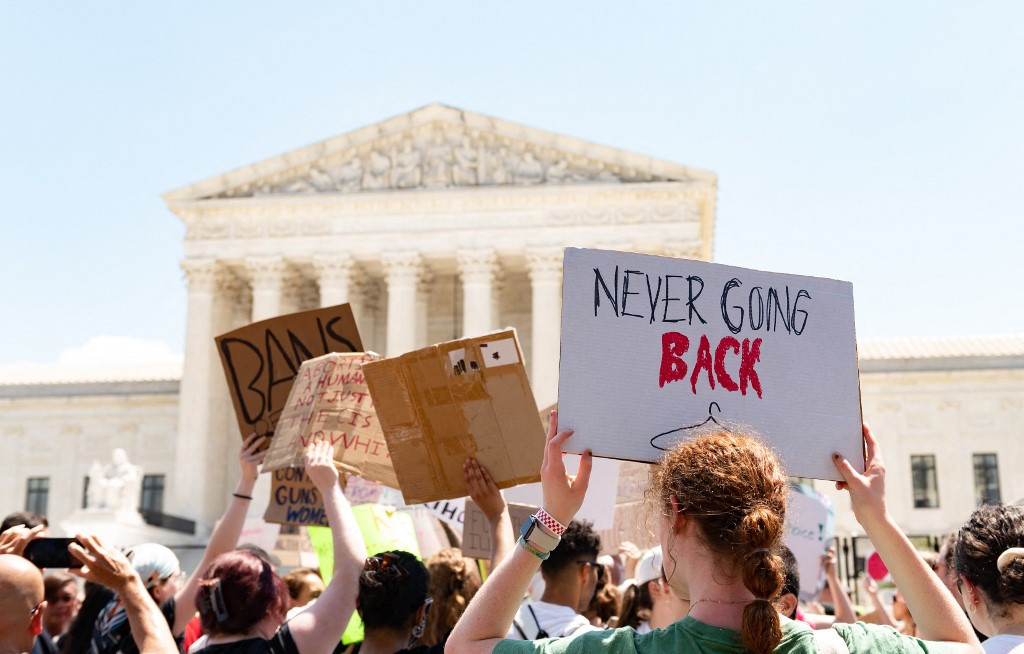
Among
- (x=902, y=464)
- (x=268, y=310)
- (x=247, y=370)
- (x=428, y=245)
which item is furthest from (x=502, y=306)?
(x=247, y=370)

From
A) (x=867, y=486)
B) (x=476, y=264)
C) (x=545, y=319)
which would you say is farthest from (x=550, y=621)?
(x=476, y=264)

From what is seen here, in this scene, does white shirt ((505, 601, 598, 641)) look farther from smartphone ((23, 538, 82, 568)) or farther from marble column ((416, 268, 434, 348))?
marble column ((416, 268, 434, 348))

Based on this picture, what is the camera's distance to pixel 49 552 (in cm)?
432

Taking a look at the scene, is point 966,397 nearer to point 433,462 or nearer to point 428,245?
point 428,245

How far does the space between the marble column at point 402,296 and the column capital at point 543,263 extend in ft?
15.2

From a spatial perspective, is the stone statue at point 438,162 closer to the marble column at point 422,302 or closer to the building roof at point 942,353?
the marble column at point 422,302

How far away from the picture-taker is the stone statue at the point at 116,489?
127 ft

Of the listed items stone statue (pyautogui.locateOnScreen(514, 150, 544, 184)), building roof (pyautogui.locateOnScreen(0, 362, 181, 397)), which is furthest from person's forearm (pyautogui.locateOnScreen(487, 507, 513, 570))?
building roof (pyautogui.locateOnScreen(0, 362, 181, 397))

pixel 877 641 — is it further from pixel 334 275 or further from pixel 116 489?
pixel 334 275

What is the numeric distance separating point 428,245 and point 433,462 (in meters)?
38.8

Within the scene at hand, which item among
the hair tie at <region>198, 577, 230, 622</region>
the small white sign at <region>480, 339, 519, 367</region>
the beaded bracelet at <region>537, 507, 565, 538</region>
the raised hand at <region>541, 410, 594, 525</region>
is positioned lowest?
the hair tie at <region>198, 577, 230, 622</region>

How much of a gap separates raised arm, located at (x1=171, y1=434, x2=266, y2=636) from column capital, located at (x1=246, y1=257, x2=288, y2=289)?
38458 mm

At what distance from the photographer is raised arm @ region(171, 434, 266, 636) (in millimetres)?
5902

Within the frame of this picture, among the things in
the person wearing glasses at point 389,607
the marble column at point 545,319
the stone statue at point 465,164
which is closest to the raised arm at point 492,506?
the person wearing glasses at point 389,607
